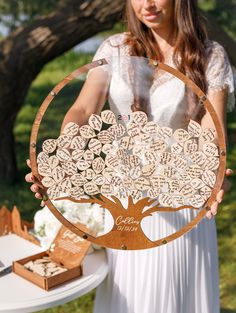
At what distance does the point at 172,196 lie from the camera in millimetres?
1417

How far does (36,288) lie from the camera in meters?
1.51

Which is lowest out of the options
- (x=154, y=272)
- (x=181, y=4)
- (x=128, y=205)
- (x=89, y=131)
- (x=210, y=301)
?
(x=210, y=301)

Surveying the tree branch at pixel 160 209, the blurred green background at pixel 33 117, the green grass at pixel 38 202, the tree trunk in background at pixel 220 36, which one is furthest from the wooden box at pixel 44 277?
the tree trunk in background at pixel 220 36

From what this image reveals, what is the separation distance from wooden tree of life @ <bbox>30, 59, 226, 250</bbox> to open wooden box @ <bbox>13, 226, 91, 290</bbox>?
0.18m

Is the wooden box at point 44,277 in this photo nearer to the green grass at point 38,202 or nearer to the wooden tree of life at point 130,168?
the wooden tree of life at point 130,168

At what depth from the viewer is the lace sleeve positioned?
146cm

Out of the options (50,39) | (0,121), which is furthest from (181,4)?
(0,121)

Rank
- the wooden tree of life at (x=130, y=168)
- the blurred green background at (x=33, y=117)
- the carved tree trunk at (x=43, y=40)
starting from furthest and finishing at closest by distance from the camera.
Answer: the carved tree trunk at (x=43, y=40)
the blurred green background at (x=33, y=117)
the wooden tree of life at (x=130, y=168)

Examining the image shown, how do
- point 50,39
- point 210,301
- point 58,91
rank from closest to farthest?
point 58,91 < point 210,301 < point 50,39

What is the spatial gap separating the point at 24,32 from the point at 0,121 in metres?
0.60

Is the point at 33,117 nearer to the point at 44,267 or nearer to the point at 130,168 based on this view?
the point at 44,267

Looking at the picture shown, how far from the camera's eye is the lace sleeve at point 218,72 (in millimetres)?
1465

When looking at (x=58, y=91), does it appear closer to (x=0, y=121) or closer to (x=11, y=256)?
(x=11, y=256)

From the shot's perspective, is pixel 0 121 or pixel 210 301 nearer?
pixel 210 301
